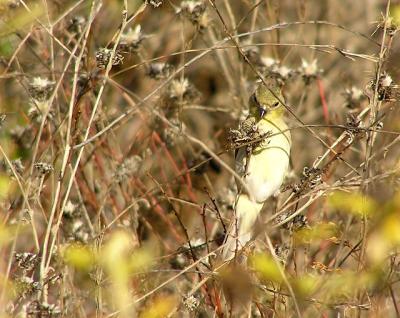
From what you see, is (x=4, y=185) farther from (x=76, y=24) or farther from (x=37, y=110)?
(x=76, y=24)

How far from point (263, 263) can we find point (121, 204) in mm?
2023

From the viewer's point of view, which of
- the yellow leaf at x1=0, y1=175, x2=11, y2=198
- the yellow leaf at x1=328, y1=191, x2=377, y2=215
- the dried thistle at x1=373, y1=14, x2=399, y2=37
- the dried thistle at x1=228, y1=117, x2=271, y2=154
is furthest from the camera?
the yellow leaf at x1=0, y1=175, x2=11, y2=198

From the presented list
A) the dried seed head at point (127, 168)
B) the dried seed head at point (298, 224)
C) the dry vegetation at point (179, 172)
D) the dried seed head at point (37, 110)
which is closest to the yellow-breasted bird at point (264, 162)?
the dry vegetation at point (179, 172)

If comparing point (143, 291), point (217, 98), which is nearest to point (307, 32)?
point (217, 98)

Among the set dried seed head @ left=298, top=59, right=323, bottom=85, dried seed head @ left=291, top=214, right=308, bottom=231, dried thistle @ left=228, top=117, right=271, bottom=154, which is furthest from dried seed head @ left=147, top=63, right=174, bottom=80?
dried seed head @ left=291, top=214, right=308, bottom=231

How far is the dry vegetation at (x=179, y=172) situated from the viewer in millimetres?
2297

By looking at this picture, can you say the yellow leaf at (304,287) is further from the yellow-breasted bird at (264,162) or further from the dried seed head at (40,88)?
the dried seed head at (40,88)

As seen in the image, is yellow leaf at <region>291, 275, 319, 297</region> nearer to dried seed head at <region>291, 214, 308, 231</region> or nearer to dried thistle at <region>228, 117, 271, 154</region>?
dried seed head at <region>291, 214, 308, 231</region>

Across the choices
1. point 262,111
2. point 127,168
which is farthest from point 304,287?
point 127,168

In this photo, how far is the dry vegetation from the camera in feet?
7.54

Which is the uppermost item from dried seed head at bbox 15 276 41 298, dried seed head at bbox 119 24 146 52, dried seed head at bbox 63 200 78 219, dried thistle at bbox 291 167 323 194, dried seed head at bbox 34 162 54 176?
dried seed head at bbox 119 24 146 52

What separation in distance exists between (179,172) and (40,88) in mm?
1019

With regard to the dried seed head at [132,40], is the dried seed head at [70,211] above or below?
below

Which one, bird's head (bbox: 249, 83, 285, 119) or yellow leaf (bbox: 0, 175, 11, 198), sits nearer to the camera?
yellow leaf (bbox: 0, 175, 11, 198)
